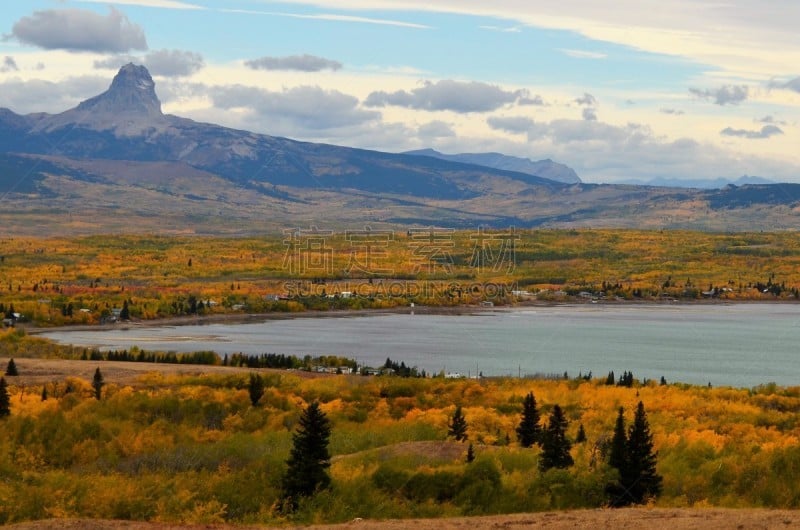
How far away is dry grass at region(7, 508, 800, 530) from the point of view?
2844cm

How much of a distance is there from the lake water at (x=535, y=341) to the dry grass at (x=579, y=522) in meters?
56.1


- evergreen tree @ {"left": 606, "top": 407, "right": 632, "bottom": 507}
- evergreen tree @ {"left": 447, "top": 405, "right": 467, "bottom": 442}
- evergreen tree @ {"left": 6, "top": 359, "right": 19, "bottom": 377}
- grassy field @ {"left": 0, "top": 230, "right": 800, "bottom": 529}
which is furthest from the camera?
evergreen tree @ {"left": 6, "top": 359, "right": 19, "bottom": 377}

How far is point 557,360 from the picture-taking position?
102062 millimetres

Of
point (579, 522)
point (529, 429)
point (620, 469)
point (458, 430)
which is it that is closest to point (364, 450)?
point (458, 430)

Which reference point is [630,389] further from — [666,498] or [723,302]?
[723,302]

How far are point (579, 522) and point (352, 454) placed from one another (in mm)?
12146

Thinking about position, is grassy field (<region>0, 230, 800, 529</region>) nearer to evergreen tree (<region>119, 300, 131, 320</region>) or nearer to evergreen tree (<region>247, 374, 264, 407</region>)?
evergreen tree (<region>247, 374, 264, 407</region>)

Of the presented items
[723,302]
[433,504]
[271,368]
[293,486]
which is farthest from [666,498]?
[723,302]

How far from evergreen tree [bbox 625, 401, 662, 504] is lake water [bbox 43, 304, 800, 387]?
2027 inches

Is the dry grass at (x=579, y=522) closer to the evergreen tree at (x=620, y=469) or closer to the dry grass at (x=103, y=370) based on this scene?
the evergreen tree at (x=620, y=469)

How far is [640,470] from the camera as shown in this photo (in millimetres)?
35125

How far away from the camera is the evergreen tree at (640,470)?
3503 cm

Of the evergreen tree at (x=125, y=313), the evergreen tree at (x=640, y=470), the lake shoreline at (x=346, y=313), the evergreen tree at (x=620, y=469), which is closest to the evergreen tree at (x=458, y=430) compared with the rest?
the evergreen tree at (x=620, y=469)

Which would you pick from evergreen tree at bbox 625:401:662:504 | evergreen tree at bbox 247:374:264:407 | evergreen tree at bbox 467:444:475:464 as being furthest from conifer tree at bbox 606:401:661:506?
evergreen tree at bbox 247:374:264:407
